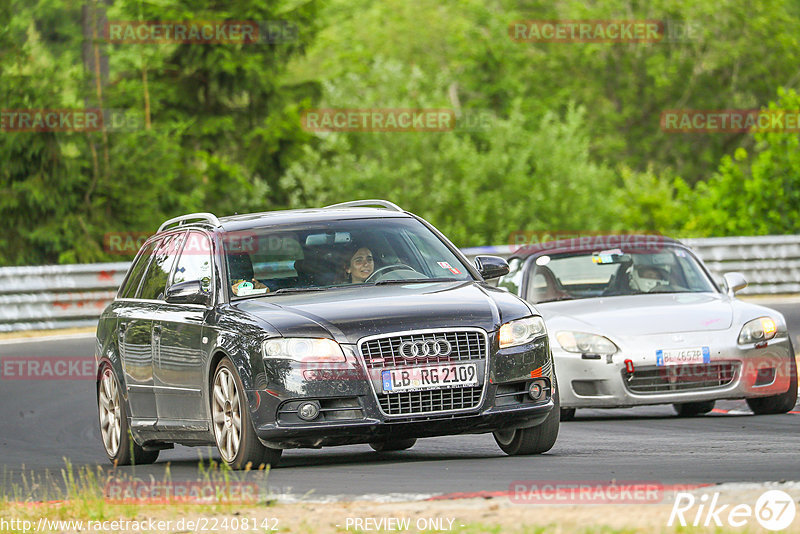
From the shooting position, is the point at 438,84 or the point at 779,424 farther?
the point at 438,84

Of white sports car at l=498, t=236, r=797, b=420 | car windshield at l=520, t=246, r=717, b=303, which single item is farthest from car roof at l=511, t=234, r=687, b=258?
white sports car at l=498, t=236, r=797, b=420

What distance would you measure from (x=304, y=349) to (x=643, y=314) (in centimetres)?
452

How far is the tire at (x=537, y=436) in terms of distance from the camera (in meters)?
9.68

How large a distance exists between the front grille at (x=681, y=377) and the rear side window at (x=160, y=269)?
362 centimetres

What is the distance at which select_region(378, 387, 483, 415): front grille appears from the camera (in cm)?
895

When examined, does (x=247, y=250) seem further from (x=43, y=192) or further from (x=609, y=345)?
(x=43, y=192)

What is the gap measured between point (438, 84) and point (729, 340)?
39.0 meters

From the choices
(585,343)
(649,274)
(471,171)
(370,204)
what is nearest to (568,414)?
(585,343)

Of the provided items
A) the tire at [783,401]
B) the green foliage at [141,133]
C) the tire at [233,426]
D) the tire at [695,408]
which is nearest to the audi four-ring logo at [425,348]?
the tire at [233,426]

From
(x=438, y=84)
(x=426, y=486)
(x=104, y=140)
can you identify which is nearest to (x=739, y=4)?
(x=438, y=84)

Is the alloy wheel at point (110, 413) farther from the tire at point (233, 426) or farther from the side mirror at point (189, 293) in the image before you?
the tire at point (233, 426)

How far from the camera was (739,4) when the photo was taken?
6725cm

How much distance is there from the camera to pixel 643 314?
12711mm

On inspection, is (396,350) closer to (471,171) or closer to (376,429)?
(376,429)
